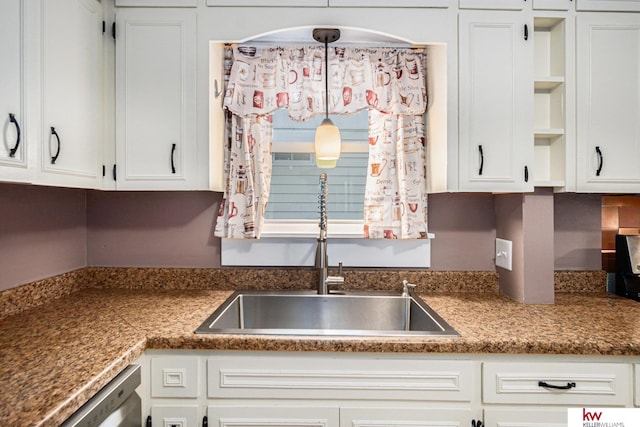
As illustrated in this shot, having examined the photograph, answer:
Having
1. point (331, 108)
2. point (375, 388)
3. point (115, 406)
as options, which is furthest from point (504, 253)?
point (115, 406)

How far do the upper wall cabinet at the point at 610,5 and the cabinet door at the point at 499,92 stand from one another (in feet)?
0.78

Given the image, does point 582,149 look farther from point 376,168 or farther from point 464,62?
point 376,168

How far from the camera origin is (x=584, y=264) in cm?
Result: 195

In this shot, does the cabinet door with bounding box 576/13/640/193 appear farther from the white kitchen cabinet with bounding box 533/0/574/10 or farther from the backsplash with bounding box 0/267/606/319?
the backsplash with bounding box 0/267/606/319

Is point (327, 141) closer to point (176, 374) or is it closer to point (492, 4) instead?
point (492, 4)

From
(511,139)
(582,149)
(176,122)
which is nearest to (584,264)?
(582,149)

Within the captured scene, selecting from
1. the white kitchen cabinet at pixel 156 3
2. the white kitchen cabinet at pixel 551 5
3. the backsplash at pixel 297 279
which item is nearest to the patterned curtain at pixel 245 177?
the backsplash at pixel 297 279

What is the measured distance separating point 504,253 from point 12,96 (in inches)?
76.8

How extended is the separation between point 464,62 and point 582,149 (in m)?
0.60

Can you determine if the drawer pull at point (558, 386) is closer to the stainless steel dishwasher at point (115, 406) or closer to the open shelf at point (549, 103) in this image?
the open shelf at point (549, 103)

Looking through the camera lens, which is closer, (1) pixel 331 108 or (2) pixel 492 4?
(2) pixel 492 4

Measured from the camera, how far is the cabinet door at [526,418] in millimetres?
1265

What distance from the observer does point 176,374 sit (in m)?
1.28

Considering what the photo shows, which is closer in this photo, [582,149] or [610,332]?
[610,332]
